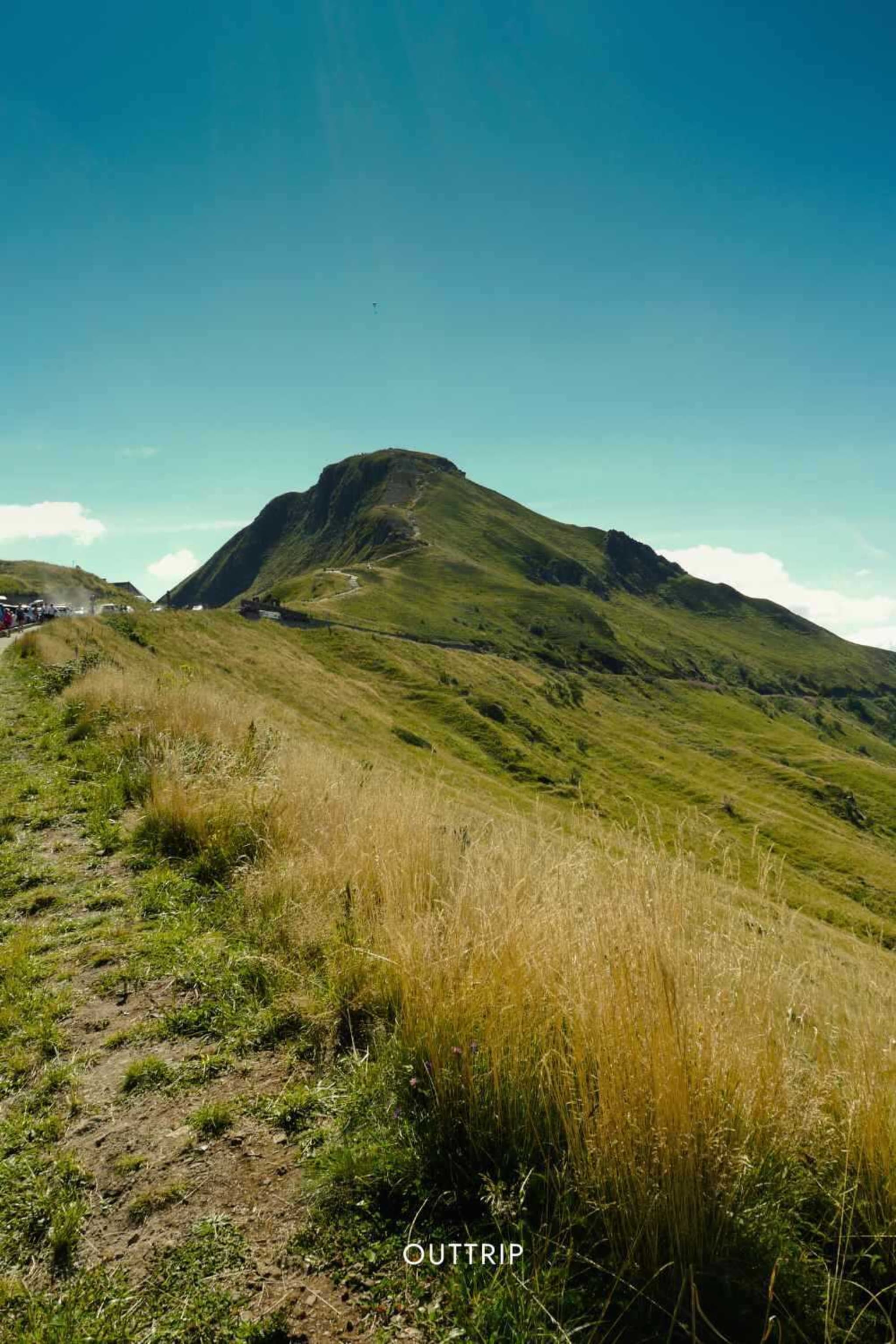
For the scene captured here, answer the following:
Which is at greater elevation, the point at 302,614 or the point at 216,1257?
the point at 302,614

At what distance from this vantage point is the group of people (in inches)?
1843

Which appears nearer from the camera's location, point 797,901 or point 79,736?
point 79,736

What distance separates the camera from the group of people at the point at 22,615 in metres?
46.8

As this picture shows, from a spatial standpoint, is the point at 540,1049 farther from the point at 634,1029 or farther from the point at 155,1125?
the point at 155,1125

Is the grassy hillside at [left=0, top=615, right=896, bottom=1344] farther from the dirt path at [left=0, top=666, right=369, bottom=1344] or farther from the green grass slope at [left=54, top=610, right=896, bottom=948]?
the green grass slope at [left=54, top=610, right=896, bottom=948]

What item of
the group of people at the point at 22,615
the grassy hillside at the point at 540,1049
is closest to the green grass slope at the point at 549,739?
the group of people at the point at 22,615

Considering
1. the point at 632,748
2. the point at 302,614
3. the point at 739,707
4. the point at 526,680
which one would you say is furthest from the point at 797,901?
the point at 739,707

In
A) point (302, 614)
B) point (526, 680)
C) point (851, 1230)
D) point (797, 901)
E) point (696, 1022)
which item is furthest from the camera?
point (526, 680)

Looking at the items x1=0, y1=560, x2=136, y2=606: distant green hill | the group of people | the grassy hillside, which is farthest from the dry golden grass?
x1=0, y1=560, x2=136, y2=606: distant green hill

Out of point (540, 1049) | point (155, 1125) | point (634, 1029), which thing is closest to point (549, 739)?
point (540, 1049)

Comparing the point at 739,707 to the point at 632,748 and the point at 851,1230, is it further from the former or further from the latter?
the point at 851,1230

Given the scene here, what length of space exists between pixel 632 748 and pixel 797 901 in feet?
153

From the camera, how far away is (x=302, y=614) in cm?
9700

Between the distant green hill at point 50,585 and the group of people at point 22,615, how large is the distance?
8486cm
